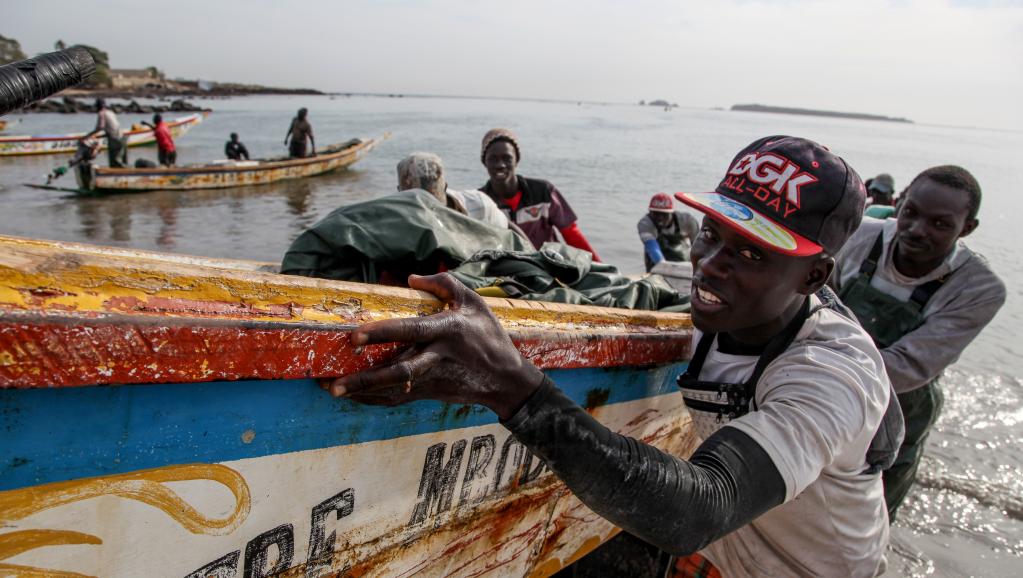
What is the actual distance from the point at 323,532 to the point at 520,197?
130 inches

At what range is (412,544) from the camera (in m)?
1.81

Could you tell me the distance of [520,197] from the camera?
4527mm

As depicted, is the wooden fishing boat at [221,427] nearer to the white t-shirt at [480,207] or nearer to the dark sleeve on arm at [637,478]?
the dark sleeve on arm at [637,478]

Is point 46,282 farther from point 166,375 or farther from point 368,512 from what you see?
point 368,512

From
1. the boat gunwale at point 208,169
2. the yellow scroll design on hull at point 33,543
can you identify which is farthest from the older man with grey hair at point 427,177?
the boat gunwale at point 208,169

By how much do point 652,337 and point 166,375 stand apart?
149 centimetres

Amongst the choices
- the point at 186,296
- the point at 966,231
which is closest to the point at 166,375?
the point at 186,296

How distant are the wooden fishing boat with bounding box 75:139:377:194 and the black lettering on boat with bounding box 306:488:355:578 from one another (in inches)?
541

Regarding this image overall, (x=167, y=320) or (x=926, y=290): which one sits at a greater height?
(x=167, y=320)

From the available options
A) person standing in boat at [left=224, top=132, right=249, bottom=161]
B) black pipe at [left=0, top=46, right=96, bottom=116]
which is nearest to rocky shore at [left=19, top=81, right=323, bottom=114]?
black pipe at [left=0, top=46, right=96, bottom=116]

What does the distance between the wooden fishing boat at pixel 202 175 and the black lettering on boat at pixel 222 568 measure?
13811mm

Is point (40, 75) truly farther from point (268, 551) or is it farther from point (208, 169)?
point (208, 169)

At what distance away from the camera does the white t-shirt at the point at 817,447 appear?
1.25m

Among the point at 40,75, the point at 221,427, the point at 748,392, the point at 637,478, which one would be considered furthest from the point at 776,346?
the point at 40,75
